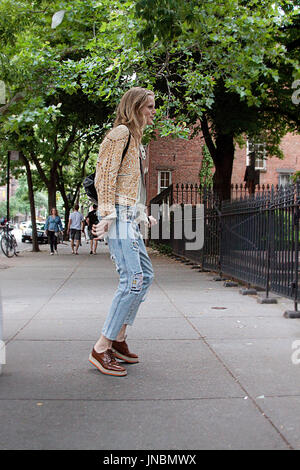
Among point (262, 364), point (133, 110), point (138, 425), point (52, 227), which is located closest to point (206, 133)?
point (52, 227)

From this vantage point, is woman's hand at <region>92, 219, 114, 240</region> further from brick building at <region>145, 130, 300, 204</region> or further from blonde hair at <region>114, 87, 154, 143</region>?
brick building at <region>145, 130, 300, 204</region>

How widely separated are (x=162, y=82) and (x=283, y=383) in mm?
13506

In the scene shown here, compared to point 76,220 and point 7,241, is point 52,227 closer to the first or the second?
point 76,220

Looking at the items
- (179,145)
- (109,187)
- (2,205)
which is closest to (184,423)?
(109,187)

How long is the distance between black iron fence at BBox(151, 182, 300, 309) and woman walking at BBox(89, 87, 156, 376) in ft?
10.2

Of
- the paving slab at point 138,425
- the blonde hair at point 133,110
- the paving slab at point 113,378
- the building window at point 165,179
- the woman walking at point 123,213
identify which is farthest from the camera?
the building window at point 165,179

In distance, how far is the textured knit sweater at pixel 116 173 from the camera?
399cm

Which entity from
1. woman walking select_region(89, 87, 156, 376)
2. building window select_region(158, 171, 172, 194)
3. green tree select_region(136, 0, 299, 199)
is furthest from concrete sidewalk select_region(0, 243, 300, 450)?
building window select_region(158, 171, 172, 194)

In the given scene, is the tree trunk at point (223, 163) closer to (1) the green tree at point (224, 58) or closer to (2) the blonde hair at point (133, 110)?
(1) the green tree at point (224, 58)

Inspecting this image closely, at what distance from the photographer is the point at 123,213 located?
407 cm

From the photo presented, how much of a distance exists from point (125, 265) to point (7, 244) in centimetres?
1611

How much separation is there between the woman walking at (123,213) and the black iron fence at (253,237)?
3103 mm

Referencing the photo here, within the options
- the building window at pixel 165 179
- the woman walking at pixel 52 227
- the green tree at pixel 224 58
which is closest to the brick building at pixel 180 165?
the building window at pixel 165 179

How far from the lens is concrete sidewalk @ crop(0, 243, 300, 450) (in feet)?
9.54
